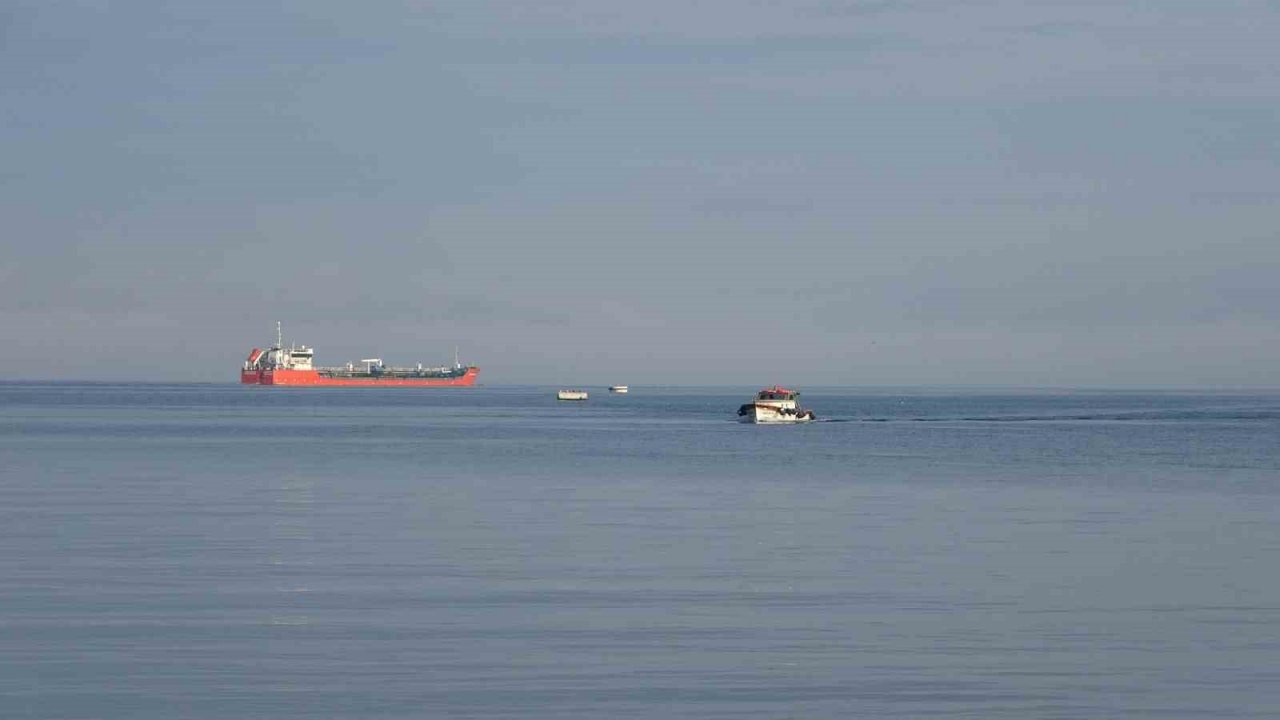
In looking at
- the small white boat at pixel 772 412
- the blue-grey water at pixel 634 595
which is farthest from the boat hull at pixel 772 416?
the blue-grey water at pixel 634 595

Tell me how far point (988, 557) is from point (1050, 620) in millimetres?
7693

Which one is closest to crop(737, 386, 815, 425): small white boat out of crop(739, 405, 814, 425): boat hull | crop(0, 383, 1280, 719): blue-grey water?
crop(739, 405, 814, 425): boat hull

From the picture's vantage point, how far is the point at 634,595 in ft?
78.3

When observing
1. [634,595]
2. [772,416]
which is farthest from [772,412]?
[634,595]

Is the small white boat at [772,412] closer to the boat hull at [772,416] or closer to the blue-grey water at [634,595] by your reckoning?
the boat hull at [772,416]

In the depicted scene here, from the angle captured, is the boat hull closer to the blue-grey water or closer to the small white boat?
the small white boat

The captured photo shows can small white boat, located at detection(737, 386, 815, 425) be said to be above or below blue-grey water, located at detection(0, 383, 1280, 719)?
above

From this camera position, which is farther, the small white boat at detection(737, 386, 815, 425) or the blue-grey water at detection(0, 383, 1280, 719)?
the small white boat at detection(737, 386, 815, 425)

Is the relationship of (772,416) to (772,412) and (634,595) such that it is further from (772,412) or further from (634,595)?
(634,595)

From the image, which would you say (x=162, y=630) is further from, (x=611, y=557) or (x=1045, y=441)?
(x=1045, y=441)

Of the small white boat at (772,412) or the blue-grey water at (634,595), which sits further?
the small white boat at (772,412)

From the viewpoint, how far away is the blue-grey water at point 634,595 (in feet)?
54.6

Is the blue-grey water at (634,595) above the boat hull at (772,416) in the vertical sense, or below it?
below

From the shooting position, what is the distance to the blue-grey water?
1664cm
